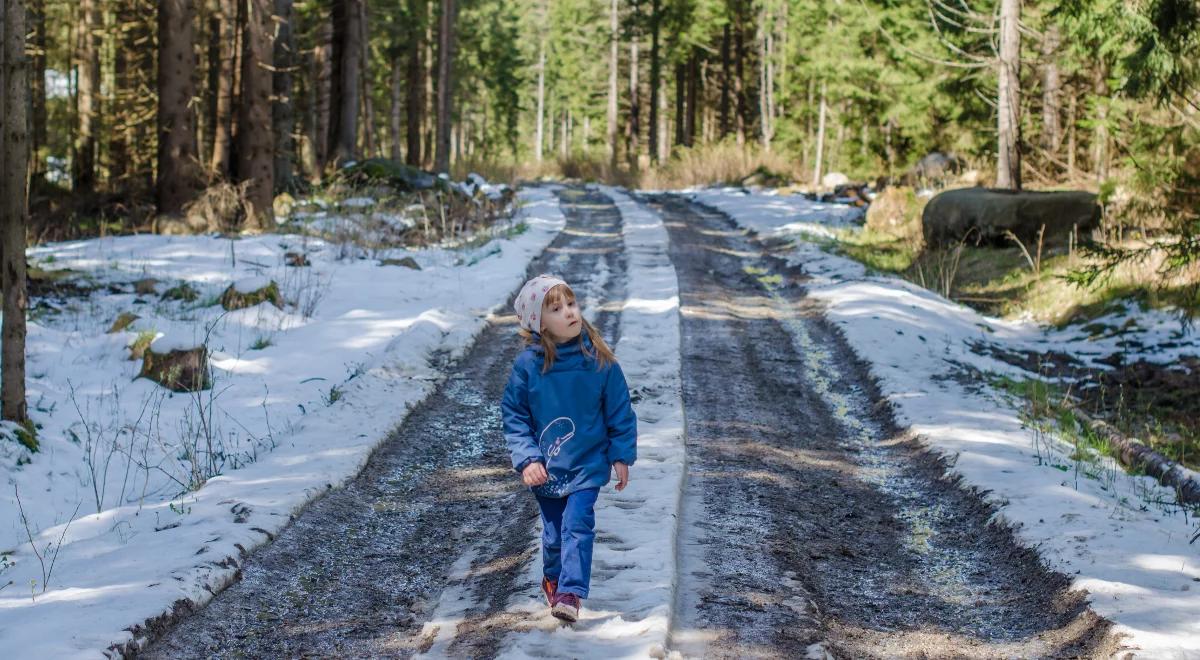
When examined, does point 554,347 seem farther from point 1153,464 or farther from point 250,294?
point 250,294

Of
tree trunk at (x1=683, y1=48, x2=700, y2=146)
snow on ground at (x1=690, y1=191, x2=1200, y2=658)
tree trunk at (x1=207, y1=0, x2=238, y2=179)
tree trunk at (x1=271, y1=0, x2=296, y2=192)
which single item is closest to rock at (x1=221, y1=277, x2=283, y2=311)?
snow on ground at (x1=690, y1=191, x2=1200, y2=658)

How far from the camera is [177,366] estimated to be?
8.74 metres

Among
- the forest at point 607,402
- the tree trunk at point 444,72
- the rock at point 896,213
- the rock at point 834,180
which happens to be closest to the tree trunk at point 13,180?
the forest at point 607,402

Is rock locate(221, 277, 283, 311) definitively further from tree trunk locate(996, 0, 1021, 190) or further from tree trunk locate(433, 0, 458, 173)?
tree trunk locate(433, 0, 458, 173)

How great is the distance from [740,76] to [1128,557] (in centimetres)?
4634

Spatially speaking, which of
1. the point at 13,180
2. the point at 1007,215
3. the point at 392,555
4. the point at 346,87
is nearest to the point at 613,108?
the point at 346,87

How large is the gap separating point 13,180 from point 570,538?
5118 millimetres

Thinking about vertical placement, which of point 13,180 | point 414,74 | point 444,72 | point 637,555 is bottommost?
point 637,555

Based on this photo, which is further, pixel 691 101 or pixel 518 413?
pixel 691 101

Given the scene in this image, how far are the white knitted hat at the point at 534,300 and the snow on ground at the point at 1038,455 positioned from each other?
2759 mm

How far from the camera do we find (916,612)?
4.52 m

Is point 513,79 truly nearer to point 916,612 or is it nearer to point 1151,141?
point 1151,141

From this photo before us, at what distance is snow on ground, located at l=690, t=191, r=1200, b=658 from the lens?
14.6ft

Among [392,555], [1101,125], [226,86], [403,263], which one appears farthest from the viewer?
[226,86]
